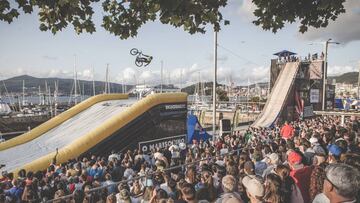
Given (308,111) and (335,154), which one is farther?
(308,111)

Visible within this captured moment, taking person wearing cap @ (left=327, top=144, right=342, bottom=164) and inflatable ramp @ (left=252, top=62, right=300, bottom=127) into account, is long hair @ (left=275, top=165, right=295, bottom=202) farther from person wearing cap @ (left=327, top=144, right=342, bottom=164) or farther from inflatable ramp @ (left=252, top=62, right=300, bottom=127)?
inflatable ramp @ (left=252, top=62, right=300, bottom=127)

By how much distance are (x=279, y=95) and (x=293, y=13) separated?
2982 centimetres

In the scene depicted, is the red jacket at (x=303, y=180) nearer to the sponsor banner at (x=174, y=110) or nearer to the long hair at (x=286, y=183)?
the long hair at (x=286, y=183)

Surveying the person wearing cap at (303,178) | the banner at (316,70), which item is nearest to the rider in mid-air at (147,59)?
the person wearing cap at (303,178)

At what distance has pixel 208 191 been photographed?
5.02m

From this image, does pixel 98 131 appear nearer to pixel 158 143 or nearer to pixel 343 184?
pixel 158 143

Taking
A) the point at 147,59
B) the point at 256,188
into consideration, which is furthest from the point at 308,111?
the point at 256,188

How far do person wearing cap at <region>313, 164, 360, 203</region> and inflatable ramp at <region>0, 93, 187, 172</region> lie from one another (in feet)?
36.6

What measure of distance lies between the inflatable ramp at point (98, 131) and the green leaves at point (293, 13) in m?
9.86

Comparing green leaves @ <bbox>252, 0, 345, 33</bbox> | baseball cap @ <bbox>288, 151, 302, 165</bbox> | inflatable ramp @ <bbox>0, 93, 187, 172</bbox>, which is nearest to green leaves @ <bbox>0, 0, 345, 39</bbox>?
green leaves @ <bbox>252, 0, 345, 33</bbox>

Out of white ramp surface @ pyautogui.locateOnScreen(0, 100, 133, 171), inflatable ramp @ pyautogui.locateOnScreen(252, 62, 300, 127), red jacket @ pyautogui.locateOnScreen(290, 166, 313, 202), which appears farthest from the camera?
inflatable ramp @ pyautogui.locateOnScreen(252, 62, 300, 127)

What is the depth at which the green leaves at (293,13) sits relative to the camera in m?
5.38

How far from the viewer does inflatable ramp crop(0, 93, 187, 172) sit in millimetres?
13289

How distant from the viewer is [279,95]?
112 feet
